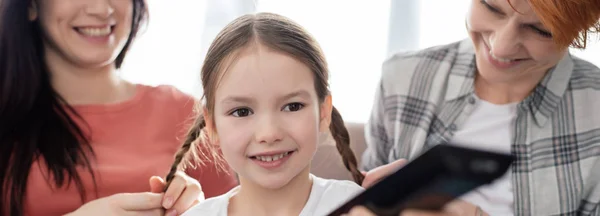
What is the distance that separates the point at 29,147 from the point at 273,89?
24.8 inches

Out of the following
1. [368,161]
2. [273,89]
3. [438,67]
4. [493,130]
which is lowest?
[368,161]

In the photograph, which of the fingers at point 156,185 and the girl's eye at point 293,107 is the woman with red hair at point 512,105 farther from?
the fingers at point 156,185

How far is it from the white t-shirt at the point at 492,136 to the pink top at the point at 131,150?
54 cm

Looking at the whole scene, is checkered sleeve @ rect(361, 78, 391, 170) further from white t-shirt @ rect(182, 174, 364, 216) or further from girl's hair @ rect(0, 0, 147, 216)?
girl's hair @ rect(0, 0, 147, 216)

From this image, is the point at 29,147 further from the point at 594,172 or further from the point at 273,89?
the point at 594,172

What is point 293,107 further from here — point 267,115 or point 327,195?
point 327,195

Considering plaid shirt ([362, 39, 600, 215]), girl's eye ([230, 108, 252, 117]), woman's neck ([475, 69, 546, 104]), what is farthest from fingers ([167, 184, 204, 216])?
woman's neck ([475, 69, 546, 104])

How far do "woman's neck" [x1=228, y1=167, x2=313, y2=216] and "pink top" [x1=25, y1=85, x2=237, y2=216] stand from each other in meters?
0.40

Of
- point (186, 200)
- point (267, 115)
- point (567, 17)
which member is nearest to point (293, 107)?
point (267, 115)

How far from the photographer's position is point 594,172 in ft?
4.86

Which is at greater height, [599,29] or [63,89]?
[599,29]

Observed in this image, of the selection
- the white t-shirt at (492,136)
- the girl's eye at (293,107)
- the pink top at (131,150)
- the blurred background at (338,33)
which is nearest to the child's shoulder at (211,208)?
the girl's eye at (293,107)

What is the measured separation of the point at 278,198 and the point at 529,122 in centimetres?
62

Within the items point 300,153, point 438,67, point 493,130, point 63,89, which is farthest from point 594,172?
point 63,89
